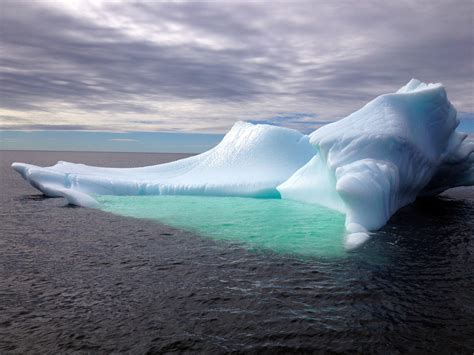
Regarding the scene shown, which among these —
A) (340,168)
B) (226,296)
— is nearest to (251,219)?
(340,168)

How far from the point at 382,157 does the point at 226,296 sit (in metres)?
8.73

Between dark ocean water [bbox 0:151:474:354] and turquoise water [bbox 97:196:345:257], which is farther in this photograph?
turquoise water [bbox 97:196:345:257]

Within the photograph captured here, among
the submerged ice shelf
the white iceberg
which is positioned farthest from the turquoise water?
the white iceberg

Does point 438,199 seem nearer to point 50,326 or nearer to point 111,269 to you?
point 111,269

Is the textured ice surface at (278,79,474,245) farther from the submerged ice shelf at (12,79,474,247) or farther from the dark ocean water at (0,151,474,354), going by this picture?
the dark ocean water at (0,151,474,354)

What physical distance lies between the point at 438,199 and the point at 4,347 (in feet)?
63.4

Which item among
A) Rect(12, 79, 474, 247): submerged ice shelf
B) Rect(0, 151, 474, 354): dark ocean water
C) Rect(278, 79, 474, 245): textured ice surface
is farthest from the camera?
Rect(12, 79, 474, 247): submerged ice shelf

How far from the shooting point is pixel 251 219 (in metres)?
12.8

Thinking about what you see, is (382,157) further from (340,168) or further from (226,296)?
(226,296)

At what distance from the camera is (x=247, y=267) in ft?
25.2

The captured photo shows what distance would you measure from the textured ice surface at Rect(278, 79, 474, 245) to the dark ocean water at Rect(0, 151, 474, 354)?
1.35 metres

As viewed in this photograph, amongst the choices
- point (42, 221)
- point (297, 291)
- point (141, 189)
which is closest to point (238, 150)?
point (141, 189)

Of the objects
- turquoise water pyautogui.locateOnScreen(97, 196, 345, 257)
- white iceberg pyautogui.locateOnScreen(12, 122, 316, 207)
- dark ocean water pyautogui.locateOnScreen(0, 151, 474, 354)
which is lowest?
dark ocean water pyautogui.locateOnScreen(0, 151, 474, 354)

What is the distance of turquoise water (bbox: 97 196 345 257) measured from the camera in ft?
30.9
